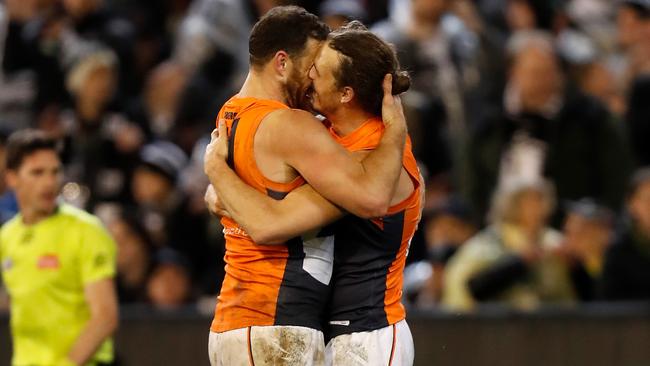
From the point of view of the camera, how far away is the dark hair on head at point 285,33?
19.1 ft

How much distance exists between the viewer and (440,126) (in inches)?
428

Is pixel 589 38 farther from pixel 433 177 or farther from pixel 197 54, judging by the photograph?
pixel 197 54

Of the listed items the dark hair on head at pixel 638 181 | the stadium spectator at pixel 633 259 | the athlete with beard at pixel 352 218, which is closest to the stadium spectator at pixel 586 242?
the stadium spectator at pixel 633 259

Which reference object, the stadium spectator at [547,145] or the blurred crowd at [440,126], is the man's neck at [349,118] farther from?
the stadium spectator at [547,145]

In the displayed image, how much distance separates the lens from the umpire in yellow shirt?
7.56 metres

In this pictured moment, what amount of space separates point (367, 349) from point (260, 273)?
0.53 metres

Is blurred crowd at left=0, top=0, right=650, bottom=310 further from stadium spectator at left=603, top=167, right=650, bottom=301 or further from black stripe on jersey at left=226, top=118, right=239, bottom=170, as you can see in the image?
black stripe on jersey at left=226, top=118, right=239, bottom=170

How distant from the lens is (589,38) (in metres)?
12.3

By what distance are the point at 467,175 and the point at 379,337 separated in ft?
16.3

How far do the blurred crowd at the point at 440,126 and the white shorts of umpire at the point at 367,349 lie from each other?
364 cm

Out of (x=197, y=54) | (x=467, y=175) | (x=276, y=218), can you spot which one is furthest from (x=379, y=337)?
(x=197, y=54)

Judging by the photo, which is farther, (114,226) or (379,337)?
(114,226)

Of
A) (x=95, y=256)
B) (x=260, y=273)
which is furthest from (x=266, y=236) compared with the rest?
(x=95, y=256)

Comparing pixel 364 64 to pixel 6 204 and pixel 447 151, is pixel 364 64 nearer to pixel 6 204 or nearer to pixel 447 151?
pixel 447 151
